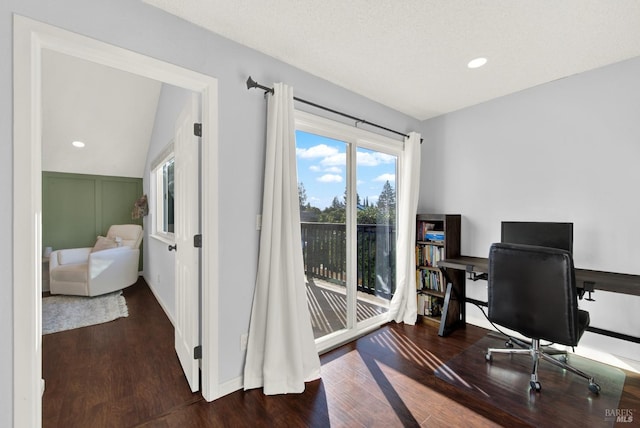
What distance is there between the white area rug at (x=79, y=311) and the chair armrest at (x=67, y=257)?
1.65 ft

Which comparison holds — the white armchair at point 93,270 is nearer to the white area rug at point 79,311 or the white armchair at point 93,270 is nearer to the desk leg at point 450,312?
the white area rug at point 79,311

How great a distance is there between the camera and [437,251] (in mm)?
3174

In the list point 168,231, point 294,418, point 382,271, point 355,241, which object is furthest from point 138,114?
point 294,418

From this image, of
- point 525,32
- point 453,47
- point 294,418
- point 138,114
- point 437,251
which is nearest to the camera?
point 294,418

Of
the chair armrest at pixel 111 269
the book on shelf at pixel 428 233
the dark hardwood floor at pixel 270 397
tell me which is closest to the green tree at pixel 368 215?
the book on shelf at pixel 428 233

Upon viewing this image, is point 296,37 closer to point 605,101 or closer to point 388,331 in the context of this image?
point 605,101

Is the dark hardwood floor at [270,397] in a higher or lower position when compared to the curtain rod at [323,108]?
lower

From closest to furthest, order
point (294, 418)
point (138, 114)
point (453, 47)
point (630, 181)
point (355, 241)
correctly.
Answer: point (294, 418) → point (453, 47) → point (630, 181) → point (355, 241) → point (138, 114)

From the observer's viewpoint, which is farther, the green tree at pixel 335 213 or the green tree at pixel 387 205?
the green tree at pixel 387 205

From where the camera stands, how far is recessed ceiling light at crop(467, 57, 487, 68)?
2.20m

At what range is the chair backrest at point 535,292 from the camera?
1.86m

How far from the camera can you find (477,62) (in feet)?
7.38

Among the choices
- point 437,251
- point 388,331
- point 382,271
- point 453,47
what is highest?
point 453,47

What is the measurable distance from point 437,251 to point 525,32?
2092 mm
